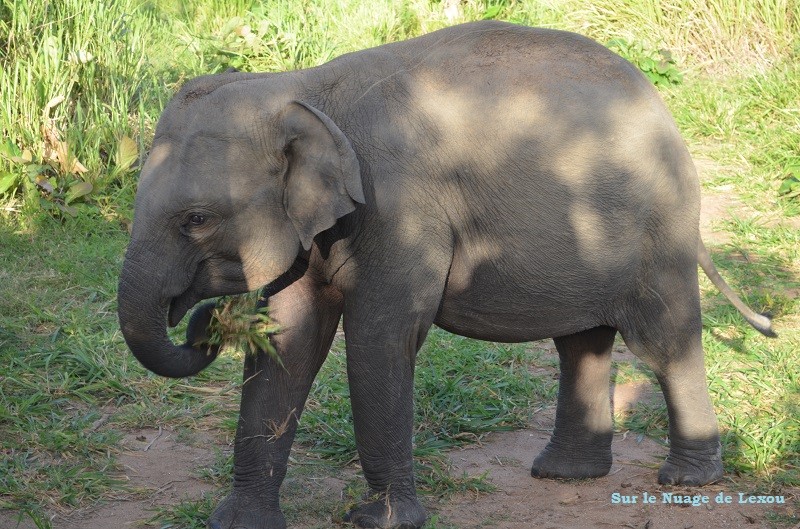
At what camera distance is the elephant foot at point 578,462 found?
15.4ft

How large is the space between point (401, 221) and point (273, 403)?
0.90 m

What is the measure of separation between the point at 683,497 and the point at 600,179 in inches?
55.0

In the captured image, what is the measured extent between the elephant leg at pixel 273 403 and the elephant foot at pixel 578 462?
3.97 feet

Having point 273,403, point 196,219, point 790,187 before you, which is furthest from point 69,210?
point 790,187

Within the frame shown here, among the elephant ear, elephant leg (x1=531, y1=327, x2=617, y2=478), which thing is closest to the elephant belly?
elephant leg (x1=531, y1=327, x2=617, y2=478)

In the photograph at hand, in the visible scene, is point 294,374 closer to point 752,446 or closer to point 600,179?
point 600,179

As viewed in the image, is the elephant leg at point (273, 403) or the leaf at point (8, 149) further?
the leaf at point (8, 149)

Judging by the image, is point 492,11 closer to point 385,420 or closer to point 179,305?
point 385,420

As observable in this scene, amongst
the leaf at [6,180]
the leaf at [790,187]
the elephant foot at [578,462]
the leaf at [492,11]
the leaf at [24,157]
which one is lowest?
the leaf at [790,187]

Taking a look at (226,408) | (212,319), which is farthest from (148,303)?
(226,408)

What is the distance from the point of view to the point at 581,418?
185 inches

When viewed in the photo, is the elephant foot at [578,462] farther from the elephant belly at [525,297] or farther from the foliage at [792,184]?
the foliage at [792,184]

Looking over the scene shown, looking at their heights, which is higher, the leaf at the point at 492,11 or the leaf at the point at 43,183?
the leaf at the point at 492,11

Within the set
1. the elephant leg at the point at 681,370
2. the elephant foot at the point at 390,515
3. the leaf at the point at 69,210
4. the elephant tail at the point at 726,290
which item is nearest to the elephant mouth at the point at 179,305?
the elephant foot at the point at 390,515
